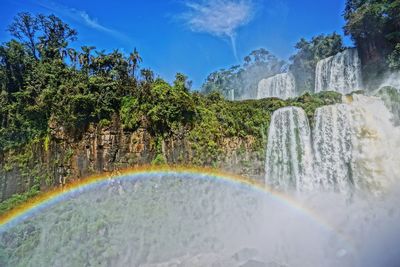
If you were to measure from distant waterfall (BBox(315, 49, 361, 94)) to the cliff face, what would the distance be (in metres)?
11.5

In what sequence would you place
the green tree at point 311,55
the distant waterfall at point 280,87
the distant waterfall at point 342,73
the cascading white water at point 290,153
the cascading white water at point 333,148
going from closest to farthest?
the cascading white water at point 333,148 < the cascading white water at point 290,153 < the distant waterfall at point 342,73 < the distant waterfall at point 280,87 < the green tree at point 311,55

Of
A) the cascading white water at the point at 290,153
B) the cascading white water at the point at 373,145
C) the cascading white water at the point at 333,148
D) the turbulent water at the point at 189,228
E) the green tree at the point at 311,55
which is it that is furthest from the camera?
the green tree at the point at 311,55

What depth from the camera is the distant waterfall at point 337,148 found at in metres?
17.7

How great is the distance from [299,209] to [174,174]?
6600 mm

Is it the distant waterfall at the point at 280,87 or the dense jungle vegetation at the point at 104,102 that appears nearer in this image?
the dense jungle vegetation at the point at 104,102

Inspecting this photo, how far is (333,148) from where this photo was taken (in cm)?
1855

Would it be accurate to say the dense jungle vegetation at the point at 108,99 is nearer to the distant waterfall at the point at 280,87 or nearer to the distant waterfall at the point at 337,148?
the distant waterfall at the point at 337,148

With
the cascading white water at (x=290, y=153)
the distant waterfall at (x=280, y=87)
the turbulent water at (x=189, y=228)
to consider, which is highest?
the distant waterfall at (x=280, y=87)

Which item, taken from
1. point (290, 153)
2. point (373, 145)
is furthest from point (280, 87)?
point (373, 145)

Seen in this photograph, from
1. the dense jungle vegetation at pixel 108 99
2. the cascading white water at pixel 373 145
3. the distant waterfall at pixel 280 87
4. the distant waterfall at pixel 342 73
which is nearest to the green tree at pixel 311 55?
the distant waterfall at pixel 280 87

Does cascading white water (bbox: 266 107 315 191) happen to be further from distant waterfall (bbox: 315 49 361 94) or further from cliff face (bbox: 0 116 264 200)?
distant waterfall (bbox: 315 49 361 94)

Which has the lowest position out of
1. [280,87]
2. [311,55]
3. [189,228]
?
[189,228]

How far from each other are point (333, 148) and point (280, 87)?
12.3 meters

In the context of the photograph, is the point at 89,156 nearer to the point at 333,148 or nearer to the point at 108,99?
the point at 108,99
